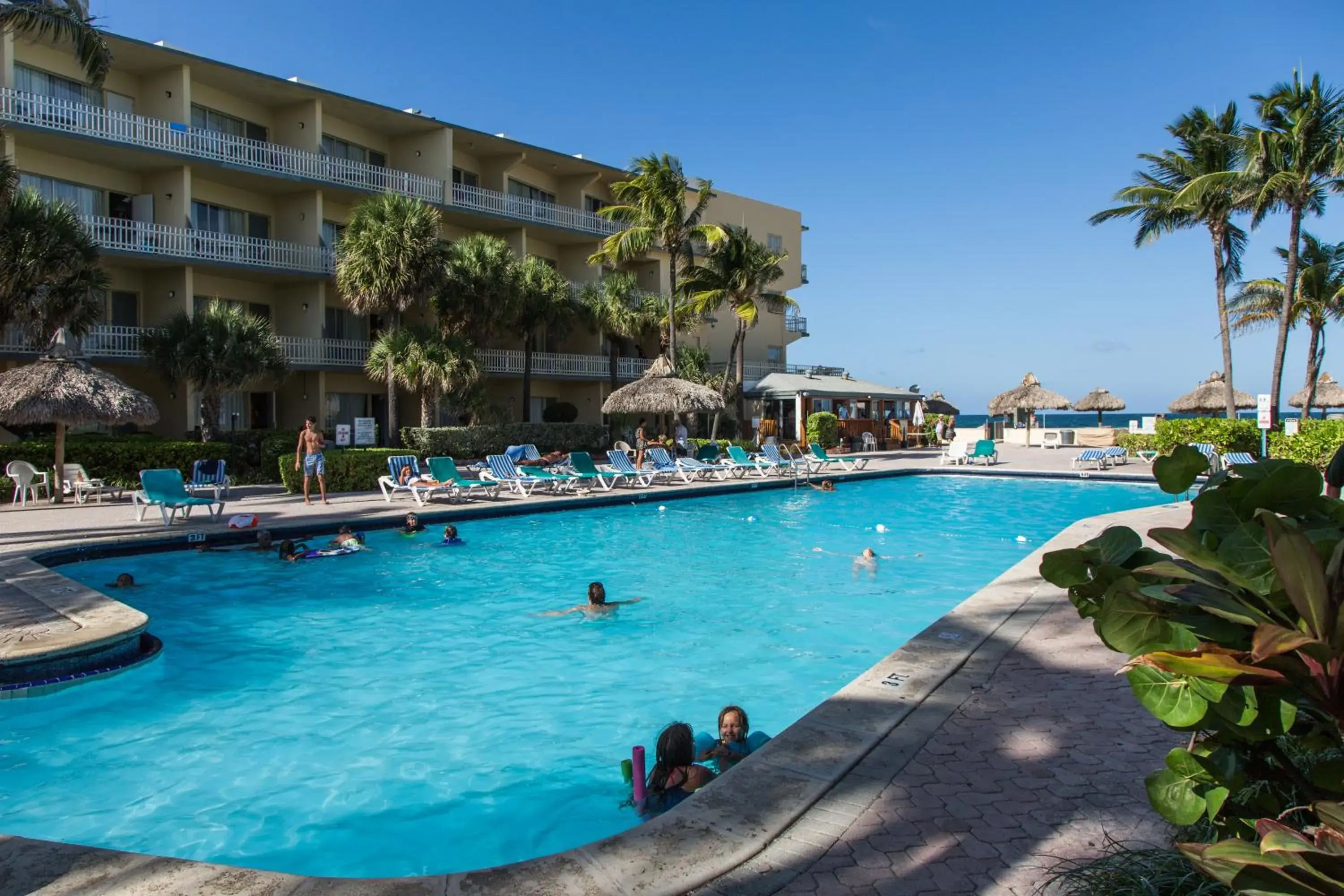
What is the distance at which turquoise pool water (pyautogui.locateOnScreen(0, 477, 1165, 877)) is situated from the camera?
5352mm

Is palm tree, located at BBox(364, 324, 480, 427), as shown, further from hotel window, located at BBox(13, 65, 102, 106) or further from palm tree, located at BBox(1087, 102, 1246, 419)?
palm tree, located at BBox(1087, 102, 1246, 419)

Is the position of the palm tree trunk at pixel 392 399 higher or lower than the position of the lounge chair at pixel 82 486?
higher

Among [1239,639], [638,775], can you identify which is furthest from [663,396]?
[1239,639]

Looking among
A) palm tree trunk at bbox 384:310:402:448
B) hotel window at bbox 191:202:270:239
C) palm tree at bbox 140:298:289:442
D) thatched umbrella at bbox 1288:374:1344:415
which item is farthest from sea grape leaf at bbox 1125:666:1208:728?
thatched umbrella at bbox 1288:374:1344:415

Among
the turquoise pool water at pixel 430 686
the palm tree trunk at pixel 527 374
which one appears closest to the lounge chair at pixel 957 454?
the turquoise pool water at pixel 430 686

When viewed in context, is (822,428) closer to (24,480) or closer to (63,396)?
(63,396)

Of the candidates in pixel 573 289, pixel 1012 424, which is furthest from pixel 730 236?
pixel 1012 424

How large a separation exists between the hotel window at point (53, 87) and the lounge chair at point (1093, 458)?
2682 centimetres

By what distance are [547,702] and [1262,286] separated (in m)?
36.4

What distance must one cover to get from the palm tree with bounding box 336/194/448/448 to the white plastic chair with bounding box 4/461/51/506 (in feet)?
26.1

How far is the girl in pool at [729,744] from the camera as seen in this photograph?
5.15 metres

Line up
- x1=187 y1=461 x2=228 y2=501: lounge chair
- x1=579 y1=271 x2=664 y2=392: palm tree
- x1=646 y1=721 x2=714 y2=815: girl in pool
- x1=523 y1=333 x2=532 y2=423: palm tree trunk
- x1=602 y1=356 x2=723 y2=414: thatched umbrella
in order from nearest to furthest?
x1=646 y1=721 x2=714 y2=815: girl in pool < x1=187 y1=461 x2=228 y2=501: lounge chair < x1=602 y1=356 x2=723 y2=414: thatched umbrella < x1=523 y1=333 x2=532 y2=423: palm tree trunk < x1=579 y1=271 x2=664 y2=392: palm tree

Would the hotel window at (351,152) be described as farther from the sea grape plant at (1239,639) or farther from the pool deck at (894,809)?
the sea grape plant at (1239,639)

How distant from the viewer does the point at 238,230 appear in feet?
82.2
